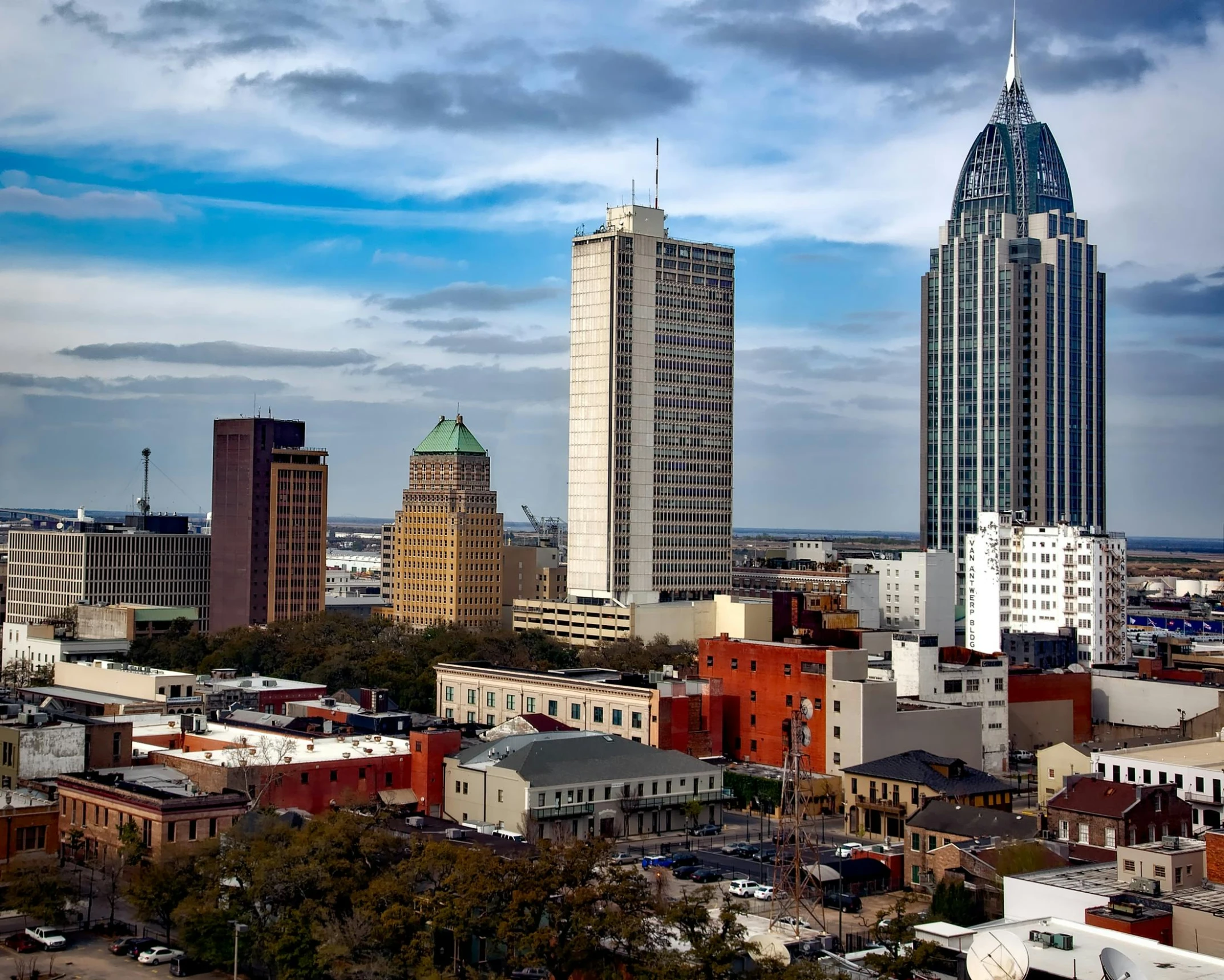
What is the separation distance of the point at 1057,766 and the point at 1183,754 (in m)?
9.96

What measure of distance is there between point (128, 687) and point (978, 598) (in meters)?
88.5

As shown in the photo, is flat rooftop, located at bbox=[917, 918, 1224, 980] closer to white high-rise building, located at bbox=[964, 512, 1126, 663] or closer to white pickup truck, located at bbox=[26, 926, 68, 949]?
white pickup truck, located at bbox=[26, 926, 68, 949]

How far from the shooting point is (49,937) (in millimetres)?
70312

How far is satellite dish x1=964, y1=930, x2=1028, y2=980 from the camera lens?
50625 mm

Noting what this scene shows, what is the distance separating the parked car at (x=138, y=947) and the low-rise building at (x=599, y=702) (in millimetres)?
50512

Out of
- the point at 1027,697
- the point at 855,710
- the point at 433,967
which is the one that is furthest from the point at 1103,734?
the point at 433,967

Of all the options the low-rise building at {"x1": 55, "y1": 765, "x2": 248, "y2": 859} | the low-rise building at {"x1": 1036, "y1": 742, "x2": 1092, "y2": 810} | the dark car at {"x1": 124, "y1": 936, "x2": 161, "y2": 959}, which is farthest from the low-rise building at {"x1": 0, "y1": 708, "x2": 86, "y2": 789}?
the low-rise building at {"x1": 1036, "y1": 742, "x2": 1092, "y2": 810}

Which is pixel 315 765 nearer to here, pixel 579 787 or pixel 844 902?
pixel 579 787

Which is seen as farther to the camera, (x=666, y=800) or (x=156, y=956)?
(x=666, y=800)

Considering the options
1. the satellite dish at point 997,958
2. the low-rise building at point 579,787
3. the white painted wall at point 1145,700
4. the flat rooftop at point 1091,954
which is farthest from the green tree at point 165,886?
the white painted wall at point 1145,700

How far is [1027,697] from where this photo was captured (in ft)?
448

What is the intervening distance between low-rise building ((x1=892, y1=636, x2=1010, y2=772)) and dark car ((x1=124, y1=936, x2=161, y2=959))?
66.8 m

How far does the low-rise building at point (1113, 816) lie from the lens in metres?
80.4

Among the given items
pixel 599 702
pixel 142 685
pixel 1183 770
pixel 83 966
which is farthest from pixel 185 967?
pixel 142 685
